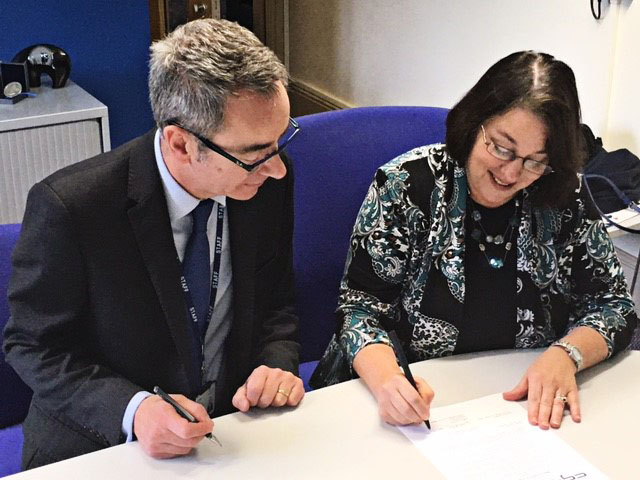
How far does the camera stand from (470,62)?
3.24 m

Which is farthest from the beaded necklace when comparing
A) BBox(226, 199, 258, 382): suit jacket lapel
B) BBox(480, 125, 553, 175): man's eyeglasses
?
BBox(226, 199, 258, 382): suit jacket lapel

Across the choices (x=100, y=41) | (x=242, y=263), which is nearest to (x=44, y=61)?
(x=100, y=41)

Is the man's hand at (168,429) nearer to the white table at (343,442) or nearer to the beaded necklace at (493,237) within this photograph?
the white table at (343,442)

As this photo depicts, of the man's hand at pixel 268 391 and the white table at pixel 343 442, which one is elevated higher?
the man's hand at pixel 268 391

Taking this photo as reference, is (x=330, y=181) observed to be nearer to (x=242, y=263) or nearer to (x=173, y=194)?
(x=242, y=263)

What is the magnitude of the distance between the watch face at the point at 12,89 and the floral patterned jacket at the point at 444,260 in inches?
71.5

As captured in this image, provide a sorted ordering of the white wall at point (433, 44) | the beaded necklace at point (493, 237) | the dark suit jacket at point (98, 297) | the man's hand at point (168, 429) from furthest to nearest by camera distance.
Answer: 1. the white wall at point (433, 44)
2. the beaded necklace at point (493, 237)
3. the dark suit jacket at point (98, 297)
4. the man's hand at point (168, 429)

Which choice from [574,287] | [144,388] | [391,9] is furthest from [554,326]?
[391,9]

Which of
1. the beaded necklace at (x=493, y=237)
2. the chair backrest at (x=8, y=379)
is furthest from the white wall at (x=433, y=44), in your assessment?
the chair backrest at (x=8, y=379)

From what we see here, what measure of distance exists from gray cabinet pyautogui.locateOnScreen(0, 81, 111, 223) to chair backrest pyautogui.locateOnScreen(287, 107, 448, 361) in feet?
4.29

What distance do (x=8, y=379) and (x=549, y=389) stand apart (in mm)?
943

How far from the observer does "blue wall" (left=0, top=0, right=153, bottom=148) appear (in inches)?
123

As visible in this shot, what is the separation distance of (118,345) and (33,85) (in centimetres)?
203

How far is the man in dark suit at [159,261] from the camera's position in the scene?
1170mm
